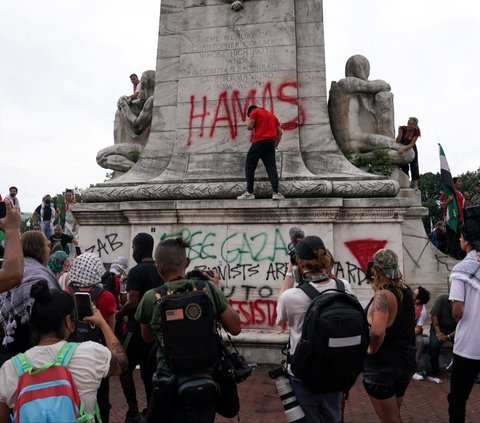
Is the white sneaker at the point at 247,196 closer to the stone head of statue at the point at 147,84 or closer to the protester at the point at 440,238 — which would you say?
the stone head of statue at the point at 147,84

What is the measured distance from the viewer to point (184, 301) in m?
2.89

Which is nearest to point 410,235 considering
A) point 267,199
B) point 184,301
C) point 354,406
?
point 267,199

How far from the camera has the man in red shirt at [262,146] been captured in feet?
26.5

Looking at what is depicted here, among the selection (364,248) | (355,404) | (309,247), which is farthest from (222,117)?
(309,247)

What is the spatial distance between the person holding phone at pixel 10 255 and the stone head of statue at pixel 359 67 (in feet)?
27.1

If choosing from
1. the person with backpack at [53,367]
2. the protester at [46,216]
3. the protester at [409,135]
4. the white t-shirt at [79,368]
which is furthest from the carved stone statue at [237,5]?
the white t-shirt at [79,368]

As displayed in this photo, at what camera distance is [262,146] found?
8.07 metres

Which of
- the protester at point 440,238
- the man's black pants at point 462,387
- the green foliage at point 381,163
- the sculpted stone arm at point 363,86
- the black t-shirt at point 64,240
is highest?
the sculpted stone arm at point 363,86

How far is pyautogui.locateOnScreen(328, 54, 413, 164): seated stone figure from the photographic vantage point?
9438mm

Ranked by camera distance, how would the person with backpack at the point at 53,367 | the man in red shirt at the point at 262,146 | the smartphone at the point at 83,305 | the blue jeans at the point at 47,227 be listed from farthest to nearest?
the blue jeans at the point at 47,227
the man in red shirt at the point at 262,146
the smartphone at the point at 83,305
the person with backpack at the point at 53,367

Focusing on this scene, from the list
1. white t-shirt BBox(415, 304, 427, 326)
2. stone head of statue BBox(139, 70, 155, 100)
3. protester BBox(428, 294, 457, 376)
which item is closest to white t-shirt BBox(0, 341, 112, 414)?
protester BBox(428, 294, 457, 376)

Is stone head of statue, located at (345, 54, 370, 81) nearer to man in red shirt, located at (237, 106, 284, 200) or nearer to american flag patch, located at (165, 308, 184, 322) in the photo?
man in red shirt, located at (237, 106, 284, 200)

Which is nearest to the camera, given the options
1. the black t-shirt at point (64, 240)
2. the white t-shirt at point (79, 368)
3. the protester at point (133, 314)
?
the white t-shirt at point (79, 368)

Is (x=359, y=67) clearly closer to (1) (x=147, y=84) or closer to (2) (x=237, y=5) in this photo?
(2) (x=237, y=5)
